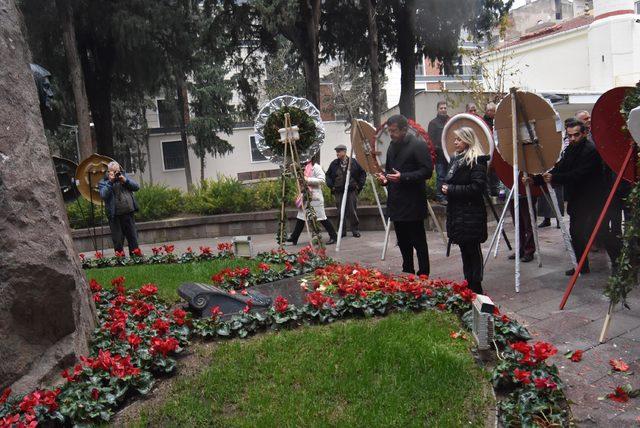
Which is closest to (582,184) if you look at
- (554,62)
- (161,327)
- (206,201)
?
(161,327)

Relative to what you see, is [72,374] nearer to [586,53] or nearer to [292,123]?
[292,123]

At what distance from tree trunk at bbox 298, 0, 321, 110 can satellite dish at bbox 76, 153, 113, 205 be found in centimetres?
841

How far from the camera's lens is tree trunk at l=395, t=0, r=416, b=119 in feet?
65.0

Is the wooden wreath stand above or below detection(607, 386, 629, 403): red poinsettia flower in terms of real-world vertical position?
above

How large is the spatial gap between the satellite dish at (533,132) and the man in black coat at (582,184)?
0.67ft

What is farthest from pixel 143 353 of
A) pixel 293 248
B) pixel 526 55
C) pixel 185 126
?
pixel 526 55

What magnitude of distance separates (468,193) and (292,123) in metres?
4.36

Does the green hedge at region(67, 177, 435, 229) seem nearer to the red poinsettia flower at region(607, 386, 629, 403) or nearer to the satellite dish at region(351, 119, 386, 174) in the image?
the satellite dish at region(351, 119, 386, 174)

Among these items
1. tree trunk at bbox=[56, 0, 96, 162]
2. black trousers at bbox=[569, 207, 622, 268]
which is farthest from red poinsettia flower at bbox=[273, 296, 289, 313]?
tree trunk at bbox=[56, 0, 96, 162]

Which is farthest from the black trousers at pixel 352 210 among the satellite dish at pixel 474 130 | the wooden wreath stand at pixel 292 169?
the satellite dish at pixel 474 130

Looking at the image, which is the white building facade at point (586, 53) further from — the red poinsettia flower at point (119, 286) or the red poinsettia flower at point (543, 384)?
the red poinsettia flower at point (543, 384)

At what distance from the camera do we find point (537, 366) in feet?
12.9

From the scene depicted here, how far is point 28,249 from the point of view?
385 centimetres

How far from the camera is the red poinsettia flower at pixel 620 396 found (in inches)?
148
